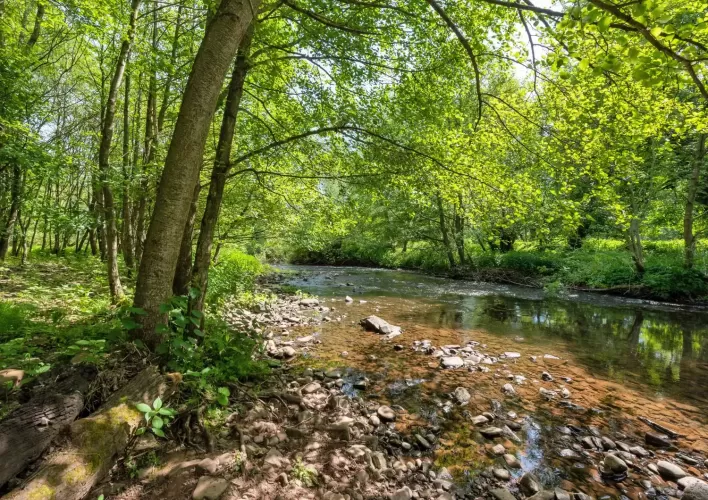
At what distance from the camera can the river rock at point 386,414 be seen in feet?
16.5

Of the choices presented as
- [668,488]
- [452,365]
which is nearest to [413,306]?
[452,365]

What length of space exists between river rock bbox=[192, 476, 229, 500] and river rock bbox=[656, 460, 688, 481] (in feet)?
16.9

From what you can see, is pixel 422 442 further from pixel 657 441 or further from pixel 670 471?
pixel 657 441

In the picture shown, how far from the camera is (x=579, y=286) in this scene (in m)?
19.4

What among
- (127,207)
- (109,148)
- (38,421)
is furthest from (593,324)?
(127,207)

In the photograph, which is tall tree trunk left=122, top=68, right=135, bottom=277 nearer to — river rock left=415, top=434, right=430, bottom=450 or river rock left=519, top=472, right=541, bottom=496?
river rock left=415, top=434, right=430, bottom=450

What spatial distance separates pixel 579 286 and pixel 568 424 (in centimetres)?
1695

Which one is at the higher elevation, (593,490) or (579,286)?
(579,286)

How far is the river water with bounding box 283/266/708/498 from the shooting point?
4.68 m

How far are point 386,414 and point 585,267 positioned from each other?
64.3 feet

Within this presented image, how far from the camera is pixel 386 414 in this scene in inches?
200

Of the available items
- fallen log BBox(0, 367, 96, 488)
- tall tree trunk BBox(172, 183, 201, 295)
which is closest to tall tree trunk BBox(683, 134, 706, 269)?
tall tree trunk BBox(172, 183, 201, 295)

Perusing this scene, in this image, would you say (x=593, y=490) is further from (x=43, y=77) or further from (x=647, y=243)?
(x=647, y=243)

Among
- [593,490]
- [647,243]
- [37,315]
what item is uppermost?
[647,243]
